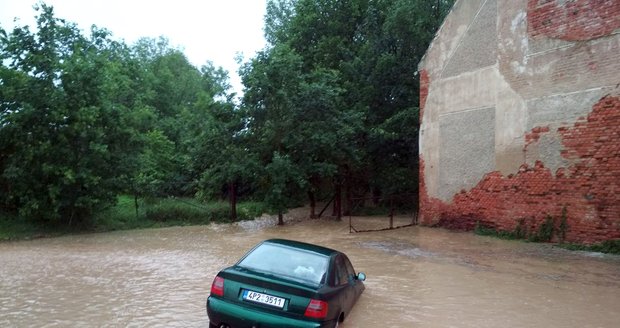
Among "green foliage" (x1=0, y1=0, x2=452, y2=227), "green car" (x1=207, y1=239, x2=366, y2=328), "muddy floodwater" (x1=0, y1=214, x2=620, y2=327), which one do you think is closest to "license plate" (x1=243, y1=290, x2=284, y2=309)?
"green car" (x1=207, y1=239, x2=366, y2=328)

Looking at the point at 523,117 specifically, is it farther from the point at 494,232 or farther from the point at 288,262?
the point at 288,262

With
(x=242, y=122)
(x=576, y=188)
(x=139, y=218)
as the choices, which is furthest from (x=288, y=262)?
(x=139, y=218)

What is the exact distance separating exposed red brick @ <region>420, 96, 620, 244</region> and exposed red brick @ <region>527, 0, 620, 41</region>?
1.85 m

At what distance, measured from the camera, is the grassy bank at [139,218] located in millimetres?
16234

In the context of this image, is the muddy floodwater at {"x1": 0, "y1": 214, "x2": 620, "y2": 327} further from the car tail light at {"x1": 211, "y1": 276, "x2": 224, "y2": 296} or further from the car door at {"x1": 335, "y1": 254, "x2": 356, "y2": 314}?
the car tail light at {"x1": 211, "y1": 276, "x2": 224, "y2": 296}

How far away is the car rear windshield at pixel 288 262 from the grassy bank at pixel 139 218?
12.5 meters

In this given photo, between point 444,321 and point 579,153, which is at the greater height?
point 579,153

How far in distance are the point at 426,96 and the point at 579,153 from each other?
5772 millimetres

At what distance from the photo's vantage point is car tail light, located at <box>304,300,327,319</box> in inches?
208

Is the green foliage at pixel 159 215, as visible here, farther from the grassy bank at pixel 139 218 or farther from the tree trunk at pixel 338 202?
the tree trunk at pixel 338 202

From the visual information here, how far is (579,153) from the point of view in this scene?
12.8 m

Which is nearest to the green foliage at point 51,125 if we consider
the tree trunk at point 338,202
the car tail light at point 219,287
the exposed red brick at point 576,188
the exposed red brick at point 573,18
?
the tree trunk at point 338,202

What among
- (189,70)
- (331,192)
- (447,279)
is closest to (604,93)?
(447,279)

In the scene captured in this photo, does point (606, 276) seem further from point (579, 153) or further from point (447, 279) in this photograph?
point (579, 153)
